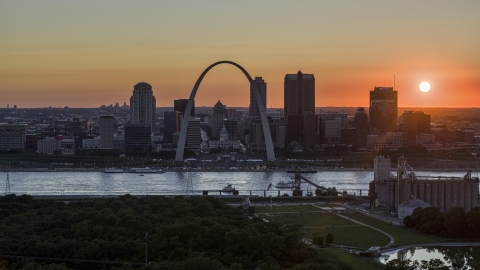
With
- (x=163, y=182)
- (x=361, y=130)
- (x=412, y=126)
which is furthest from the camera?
(x=412, y=126)

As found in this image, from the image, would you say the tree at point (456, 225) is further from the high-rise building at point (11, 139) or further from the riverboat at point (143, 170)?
the high-rise building at point (11, 139)

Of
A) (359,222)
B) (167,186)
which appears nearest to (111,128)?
(167,186)

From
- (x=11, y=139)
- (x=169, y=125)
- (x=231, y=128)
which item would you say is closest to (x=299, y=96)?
(x=231, y=128)

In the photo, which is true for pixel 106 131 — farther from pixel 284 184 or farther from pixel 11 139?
pixel 284 184

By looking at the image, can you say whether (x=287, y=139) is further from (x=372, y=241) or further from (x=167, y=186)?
(x=372, y=241)

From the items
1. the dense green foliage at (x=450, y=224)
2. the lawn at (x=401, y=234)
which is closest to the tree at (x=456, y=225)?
the dense green foliage at (x=450, y=224)

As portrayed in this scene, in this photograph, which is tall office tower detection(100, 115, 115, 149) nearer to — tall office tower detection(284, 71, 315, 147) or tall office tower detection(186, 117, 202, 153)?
tall office tower detection(186, 117, 202, 153)
